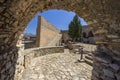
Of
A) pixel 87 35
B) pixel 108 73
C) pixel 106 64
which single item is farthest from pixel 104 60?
pixel 87 35

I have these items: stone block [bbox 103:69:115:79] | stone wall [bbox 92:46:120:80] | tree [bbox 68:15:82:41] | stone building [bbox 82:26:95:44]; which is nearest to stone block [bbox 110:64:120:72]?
stone wall [bbox 92:46:120:80]

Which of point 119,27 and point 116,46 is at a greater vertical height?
point 119,27

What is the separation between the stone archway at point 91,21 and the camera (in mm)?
2316

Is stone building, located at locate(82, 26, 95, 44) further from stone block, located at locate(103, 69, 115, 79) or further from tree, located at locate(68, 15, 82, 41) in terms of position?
stone block, located at locate(103, 69, 115, 79)

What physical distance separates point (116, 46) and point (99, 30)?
0.64 m

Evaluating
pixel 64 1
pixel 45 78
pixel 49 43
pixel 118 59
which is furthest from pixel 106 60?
pixel 49 43

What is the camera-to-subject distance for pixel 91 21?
344cm

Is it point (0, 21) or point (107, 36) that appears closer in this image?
point (0, 21)

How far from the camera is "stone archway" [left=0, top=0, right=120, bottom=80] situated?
2.32m

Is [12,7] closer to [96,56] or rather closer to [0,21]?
[0,21]

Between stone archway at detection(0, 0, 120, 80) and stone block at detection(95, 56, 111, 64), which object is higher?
stone archway at detection(0, 0, 120, 80)

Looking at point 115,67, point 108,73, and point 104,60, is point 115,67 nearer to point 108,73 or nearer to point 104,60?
point 108,73

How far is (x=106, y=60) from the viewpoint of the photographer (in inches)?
121

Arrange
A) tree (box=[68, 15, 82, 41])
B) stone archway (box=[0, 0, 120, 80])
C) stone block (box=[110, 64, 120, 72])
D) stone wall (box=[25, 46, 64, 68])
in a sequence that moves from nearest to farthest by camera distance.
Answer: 1. stone archway (box=[0, 0, 120, 80])
2. stone block (box=[110, 64, 120, 72])
3. stone wall (box=[25, 46, 64, 68])
4. tree (box=[68, 15, 82, 41])
